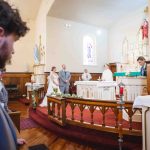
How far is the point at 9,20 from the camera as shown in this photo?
2.90ft

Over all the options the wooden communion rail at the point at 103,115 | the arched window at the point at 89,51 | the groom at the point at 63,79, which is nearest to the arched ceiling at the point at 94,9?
the arched window at the point at 89,51

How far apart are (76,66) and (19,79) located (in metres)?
3.65

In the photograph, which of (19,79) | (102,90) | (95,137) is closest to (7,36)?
(95,137)

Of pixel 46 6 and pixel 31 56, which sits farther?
pixel 31 56

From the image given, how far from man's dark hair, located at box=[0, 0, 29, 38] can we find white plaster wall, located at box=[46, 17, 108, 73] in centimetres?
870

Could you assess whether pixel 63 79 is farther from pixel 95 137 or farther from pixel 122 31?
pixel 95 137

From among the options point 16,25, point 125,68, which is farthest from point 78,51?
point 16,25

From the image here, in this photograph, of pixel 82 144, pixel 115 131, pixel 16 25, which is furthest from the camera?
pixel 82 144

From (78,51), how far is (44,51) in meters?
1.87

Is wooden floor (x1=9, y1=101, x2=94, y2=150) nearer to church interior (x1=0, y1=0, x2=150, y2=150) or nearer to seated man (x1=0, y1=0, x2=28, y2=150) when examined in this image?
church interior (x1=0, y1=0, x2=150, y2=150)

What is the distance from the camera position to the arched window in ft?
36.6

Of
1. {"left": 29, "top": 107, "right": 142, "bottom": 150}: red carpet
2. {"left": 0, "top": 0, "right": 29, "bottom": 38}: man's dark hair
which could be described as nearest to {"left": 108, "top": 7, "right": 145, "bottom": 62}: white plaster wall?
{"left": 29, "top": 107, "right": 142, "bottom": 150}: red carpet

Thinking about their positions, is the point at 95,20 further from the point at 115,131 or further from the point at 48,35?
the point at 115,131

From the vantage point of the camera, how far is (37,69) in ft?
35.4
